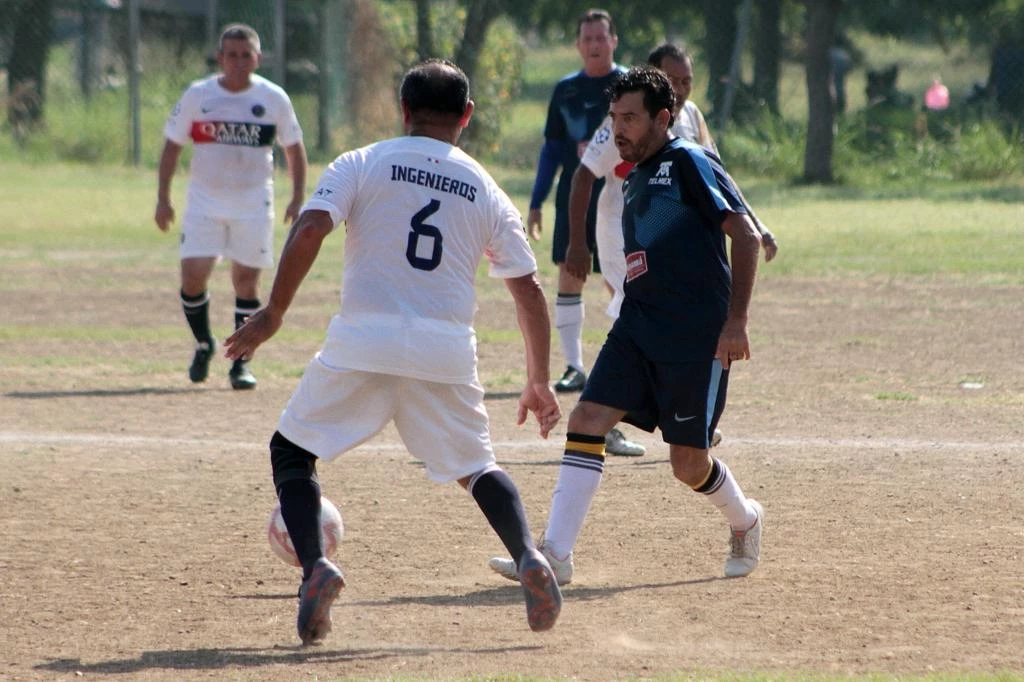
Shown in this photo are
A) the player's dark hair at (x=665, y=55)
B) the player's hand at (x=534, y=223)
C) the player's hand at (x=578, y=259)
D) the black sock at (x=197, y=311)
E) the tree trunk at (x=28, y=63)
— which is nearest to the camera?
the player's hand at (x=578, y=259)

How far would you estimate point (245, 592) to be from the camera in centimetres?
593

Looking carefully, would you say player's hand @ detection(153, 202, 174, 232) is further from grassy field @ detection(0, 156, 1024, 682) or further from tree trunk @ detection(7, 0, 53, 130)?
tree trunk @ detection(7, 0, 53, 130)

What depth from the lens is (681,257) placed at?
577 centimetres

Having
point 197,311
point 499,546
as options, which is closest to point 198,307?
point 197,311

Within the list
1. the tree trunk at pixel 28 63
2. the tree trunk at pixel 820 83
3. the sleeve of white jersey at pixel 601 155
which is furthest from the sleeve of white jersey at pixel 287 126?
the tree trunk at pixel 28 63

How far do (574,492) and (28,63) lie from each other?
26.3 meters

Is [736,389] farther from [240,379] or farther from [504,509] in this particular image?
[504,509]

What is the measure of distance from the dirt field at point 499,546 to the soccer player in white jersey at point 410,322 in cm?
43

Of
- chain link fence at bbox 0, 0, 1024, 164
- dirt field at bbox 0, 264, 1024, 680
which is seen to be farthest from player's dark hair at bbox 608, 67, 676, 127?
chain link fence at bbox 0, 0, 1024, 164

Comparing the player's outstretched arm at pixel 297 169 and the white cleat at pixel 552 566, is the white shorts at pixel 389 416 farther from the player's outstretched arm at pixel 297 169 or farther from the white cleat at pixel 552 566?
the player's outstretched arm at pixel 297 169

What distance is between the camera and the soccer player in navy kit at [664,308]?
5.73 meters

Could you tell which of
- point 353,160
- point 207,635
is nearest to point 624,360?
point 353,160

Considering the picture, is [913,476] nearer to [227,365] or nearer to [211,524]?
[211,524]

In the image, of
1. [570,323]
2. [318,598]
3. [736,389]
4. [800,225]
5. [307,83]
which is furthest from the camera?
[307,83]
